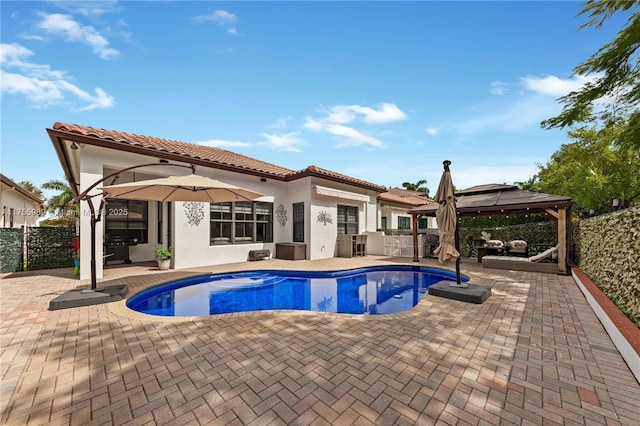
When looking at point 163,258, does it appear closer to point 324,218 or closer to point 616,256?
point 324,218

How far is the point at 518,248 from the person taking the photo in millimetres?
10625

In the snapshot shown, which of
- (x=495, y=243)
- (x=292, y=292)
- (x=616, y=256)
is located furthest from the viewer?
(x=495, y=243)

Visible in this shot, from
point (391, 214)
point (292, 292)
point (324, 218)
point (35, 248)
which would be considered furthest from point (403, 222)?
point (35, 248)

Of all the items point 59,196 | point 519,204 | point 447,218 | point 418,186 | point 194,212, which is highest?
point 418,186

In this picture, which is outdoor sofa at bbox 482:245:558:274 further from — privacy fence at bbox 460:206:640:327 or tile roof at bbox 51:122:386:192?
tile roof at bbox 51:122:386:192

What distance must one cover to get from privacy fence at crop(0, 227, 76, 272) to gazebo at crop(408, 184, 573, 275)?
1463 cm

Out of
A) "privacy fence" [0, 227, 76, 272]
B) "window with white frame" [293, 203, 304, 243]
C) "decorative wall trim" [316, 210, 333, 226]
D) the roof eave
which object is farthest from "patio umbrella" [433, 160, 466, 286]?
"privacy fence" [0, 227, 76, 272]

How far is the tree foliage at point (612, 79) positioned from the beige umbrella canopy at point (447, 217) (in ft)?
15.2

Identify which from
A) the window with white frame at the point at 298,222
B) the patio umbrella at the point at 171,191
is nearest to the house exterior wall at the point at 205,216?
the window with white frame at the point at 298,222

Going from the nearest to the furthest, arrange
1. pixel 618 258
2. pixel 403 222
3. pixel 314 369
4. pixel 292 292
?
pixel 314 369
pixel 618 258
pixel 292 292
pixel 403 222

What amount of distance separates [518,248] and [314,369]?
37.5 ft

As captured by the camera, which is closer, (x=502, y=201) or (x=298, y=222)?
(x=502, y=201)

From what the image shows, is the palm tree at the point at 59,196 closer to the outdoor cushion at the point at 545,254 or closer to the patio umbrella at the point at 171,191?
the patio umbrella at the point at 171,191

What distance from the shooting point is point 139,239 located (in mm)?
12320
